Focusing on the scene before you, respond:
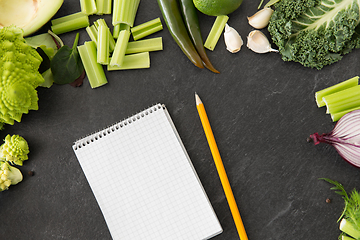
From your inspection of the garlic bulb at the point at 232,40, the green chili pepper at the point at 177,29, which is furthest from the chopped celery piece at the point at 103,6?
the garlic bulb at the point at 232,40

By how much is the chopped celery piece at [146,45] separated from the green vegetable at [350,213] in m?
0.90

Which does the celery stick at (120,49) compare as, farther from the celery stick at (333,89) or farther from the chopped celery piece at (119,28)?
the celery stick at (333,89)

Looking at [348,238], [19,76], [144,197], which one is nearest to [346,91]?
[348,238]

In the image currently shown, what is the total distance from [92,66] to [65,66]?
0.11m

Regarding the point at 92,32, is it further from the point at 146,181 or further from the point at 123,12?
the point at 146,181

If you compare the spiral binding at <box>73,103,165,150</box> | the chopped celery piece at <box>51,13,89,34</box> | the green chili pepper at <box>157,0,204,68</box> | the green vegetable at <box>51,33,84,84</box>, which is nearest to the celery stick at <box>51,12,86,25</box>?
the chopped celery piece at <box>51,13,89,34</box>

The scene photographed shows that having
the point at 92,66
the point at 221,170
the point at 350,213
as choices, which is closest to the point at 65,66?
the point at 92,66

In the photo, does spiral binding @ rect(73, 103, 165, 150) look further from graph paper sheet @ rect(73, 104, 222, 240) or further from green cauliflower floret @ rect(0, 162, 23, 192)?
green cauliflower floret @ rect(0, 162, 23, 192)

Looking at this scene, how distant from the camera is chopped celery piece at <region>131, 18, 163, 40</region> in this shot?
109 cm

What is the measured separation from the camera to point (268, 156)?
41.8 inches

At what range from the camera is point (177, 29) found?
1.05 meters

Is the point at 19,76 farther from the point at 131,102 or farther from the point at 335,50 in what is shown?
the point at 335,50

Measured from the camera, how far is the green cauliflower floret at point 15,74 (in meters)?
0.91

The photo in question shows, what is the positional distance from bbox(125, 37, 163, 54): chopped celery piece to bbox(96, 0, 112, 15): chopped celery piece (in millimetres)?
184
